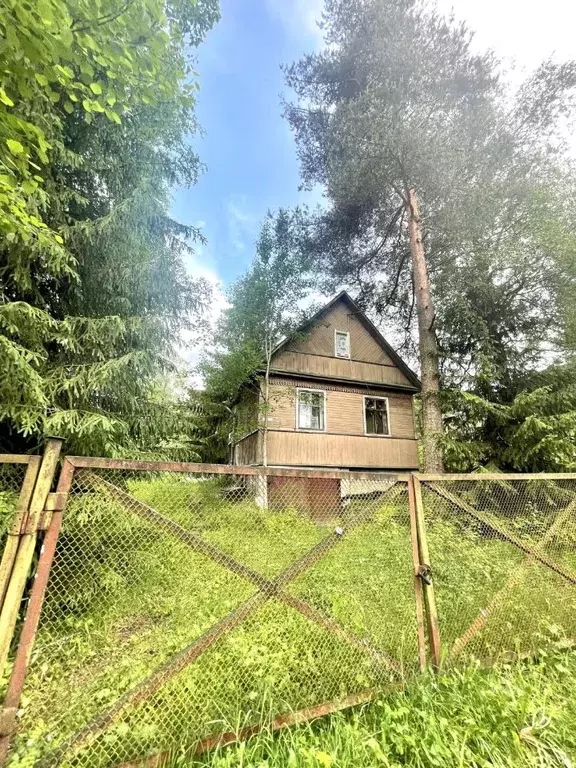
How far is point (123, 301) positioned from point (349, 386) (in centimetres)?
965

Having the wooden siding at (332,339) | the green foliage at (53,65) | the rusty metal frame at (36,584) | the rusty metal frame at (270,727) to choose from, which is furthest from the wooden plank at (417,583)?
the wooden siding at (332,339)

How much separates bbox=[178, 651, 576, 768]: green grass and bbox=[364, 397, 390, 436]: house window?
10601 mm

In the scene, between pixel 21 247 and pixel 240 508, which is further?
pixel 21 247

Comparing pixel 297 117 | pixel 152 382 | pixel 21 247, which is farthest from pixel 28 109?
pixel 297 117

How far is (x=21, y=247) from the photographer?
3602mm

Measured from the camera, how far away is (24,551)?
154 centimetres

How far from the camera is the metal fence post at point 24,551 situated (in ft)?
4.74

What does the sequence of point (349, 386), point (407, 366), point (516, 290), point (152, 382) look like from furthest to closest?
point (407, 366), point (349, 386), point (516, 290), point (152, 382)

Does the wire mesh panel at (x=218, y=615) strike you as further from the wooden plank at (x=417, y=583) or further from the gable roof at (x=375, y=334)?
the gable roof at (x=375, y=334)

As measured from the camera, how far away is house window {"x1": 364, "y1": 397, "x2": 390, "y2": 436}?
12.8 m

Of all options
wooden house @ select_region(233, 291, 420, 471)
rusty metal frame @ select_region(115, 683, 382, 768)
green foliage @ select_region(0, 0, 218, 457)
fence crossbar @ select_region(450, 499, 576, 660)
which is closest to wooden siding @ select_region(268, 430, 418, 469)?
wooden house @ select_region(233, 291, 420, 471)

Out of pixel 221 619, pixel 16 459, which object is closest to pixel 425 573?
pixel 221 619

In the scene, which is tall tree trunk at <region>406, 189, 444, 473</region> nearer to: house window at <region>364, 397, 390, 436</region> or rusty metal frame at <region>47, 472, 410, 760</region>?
house window at <region>364, 397, 390, 436</region>

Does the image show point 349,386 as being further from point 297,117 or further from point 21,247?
point 21,247
